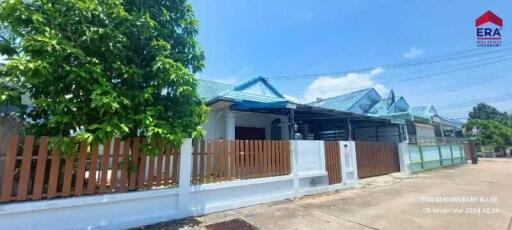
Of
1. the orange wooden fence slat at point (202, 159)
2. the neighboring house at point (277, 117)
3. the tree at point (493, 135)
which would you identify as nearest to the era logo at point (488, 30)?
the neighboring house at point (277, 117)

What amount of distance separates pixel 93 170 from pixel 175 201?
1.69m

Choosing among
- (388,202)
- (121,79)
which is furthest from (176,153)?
(388,202)

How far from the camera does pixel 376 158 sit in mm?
12508

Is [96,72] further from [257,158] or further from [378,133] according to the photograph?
[378,133]

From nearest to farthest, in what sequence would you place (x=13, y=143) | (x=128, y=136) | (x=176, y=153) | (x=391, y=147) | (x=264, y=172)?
(x=13, y=143) < (x=128, y=136) < (x=176, y=153) < (x=264, y=172) < (x=391, y=147)

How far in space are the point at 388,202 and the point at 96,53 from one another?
787cm

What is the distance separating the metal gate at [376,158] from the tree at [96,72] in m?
8.38

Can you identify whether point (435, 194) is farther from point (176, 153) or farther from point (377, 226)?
point (176, 153)

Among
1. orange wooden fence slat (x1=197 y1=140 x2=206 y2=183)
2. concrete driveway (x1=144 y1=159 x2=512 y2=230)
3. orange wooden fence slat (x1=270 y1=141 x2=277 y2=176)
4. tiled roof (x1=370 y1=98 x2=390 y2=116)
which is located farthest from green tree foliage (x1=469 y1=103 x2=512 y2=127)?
orange wooden fence slat (x1=197 y1=140 x2=206 y2=183)

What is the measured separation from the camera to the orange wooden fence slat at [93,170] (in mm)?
4683

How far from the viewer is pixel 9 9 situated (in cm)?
413

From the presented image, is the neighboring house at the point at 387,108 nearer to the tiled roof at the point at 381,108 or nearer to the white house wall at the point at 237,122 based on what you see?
the tiled roof at the point at 381,108

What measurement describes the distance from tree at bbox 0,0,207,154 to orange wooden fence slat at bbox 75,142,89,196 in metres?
0.32

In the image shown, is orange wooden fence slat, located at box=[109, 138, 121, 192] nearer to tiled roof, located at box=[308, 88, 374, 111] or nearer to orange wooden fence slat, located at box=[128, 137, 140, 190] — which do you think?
orange wooden fence slat, located at box=[128, 137, 140, 190]
